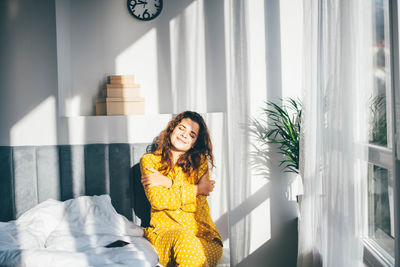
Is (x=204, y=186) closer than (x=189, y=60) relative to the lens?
Yes

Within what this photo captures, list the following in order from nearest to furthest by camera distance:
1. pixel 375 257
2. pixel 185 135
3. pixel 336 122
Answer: pixel 336 122 → pixel 375 257 → pixel 185 135

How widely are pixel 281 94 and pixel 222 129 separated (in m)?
0.48

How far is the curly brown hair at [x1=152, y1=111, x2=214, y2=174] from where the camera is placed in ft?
7.52

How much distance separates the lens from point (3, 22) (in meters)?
2.56

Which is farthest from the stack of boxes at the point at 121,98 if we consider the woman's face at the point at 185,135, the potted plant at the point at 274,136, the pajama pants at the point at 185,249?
the pajama pants at the point at 185,249

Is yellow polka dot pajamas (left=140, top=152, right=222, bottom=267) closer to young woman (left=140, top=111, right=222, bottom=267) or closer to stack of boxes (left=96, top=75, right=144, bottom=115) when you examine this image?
young woman (left=140, top=111, right=222, bottom=267)

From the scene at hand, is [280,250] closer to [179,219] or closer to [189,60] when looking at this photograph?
[179,219]

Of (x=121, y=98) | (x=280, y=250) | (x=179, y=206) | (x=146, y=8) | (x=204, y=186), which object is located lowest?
(x=280, y=250)

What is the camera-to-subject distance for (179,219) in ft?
7.09

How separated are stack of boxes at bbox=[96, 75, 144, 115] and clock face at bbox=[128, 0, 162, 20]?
1.63 ft

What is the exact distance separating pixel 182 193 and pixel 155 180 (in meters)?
0.19

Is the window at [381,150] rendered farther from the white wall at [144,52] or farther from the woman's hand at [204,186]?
the white wall at [144,52]

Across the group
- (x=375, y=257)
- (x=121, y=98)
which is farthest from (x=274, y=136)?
(x=121, y=98)

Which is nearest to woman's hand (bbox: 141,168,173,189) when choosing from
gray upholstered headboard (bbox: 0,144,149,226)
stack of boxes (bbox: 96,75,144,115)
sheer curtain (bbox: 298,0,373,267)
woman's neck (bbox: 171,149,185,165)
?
woman's neck (bbox: 171,149,185,165)
